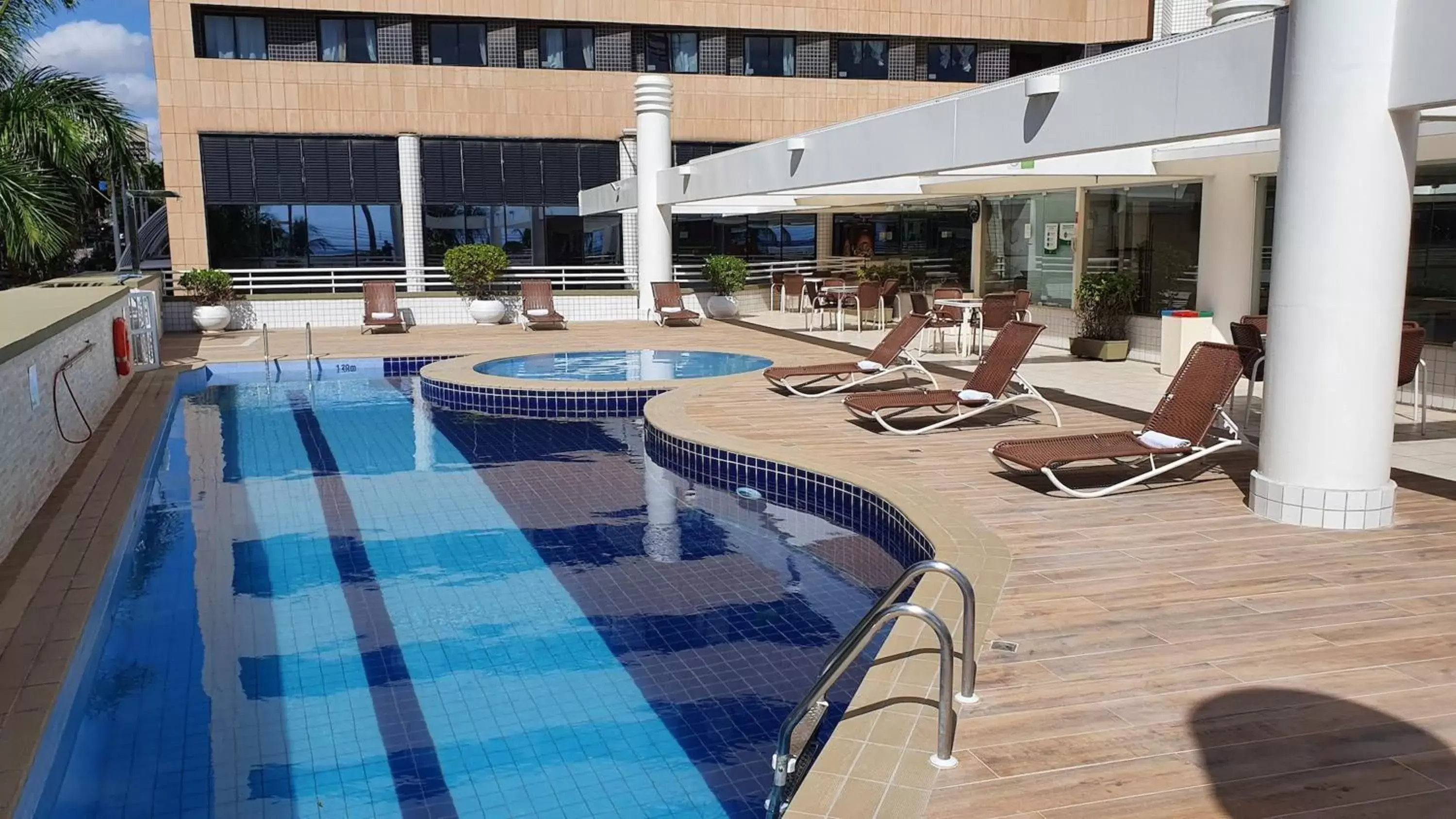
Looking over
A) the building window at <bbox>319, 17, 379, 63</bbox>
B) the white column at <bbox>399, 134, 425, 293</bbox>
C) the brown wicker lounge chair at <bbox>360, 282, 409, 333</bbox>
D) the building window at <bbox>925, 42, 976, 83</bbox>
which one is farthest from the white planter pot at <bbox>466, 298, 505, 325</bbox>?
the building window at <bbox>925, 42, 976, 83</bbox>

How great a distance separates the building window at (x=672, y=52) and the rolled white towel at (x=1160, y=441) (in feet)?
63.3

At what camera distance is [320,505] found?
8.31m

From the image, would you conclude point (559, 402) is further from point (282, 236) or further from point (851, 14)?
point (851, 14)

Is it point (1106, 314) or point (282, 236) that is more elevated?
point (282, 236)

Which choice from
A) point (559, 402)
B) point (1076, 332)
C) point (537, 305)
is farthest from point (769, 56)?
point (559, 402)

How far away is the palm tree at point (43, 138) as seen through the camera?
1334cm

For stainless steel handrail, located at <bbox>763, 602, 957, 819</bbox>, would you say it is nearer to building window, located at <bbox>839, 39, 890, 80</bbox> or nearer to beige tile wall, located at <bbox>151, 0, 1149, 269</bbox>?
beige tile wall, located at <bbox>151, 0, 1149, 269</bbox>

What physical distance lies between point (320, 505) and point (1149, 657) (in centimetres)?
614

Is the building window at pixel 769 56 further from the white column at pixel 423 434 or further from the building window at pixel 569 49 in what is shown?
the white column at pixel 423 434

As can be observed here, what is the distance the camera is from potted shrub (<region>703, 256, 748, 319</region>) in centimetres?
2217

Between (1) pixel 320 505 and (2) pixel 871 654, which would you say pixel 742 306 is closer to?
(1) pixel 320 505

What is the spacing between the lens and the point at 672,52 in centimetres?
2467

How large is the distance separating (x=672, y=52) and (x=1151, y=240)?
1351 cm

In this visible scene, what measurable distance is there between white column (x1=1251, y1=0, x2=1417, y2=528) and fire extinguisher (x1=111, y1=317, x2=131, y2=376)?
11343 millimetres
